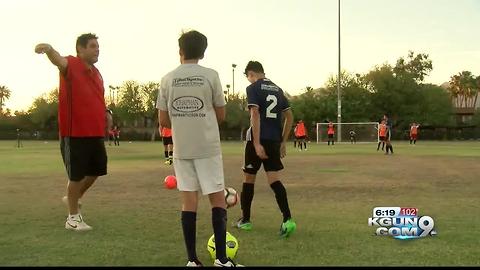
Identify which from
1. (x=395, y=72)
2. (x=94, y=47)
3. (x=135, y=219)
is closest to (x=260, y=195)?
(x=135, y=219)

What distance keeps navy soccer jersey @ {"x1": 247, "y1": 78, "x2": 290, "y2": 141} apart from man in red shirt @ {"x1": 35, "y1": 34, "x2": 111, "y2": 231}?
1902mm

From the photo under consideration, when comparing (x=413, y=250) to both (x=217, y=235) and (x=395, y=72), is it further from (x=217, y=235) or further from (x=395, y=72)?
(x=395, y=72)

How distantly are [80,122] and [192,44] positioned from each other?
2.47 m

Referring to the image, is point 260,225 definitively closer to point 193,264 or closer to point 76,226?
point 76,226

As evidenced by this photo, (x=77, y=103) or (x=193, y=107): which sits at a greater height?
(x=77, y=103)

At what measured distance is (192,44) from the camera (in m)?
4.77

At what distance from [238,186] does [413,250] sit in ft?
21.2

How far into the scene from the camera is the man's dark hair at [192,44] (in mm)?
4758

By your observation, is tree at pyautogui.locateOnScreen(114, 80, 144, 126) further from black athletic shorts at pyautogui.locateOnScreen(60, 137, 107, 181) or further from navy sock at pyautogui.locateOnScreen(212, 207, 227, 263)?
navy sock at pyautogui.locateOnScreen(212, 207, 227, 263)

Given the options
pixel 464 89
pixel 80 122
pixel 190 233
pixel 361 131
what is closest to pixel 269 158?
pixel 190 233

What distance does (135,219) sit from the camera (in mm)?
7355

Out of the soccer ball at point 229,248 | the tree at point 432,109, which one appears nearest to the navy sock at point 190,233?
the soccer ball at point 229,248

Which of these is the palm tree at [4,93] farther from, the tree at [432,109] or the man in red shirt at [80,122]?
the man in red shirt at [80,122]

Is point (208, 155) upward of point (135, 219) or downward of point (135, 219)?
upward
